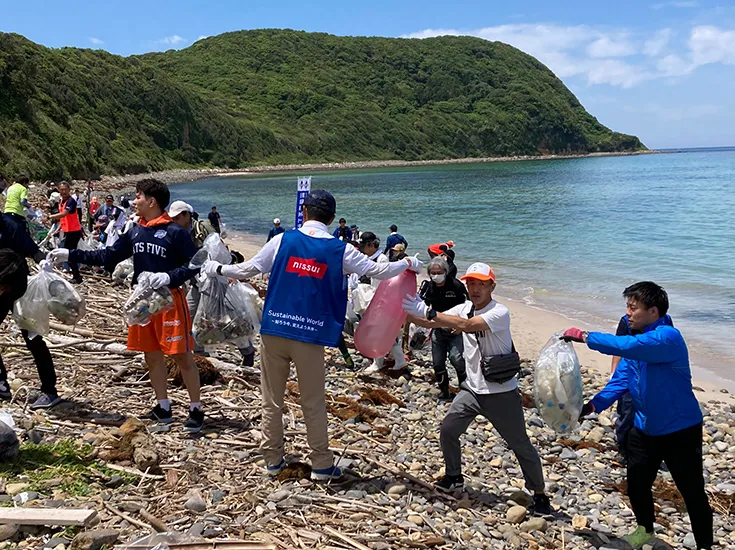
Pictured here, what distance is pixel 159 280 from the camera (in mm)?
4820

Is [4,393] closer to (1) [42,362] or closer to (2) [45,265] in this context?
(1) [42,362]

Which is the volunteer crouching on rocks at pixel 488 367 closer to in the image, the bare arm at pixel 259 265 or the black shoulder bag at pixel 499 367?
the black shoulder bag at pixel 499 367

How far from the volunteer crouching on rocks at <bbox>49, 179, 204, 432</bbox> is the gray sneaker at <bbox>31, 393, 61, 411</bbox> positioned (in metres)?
1.15

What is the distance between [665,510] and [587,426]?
211 cm

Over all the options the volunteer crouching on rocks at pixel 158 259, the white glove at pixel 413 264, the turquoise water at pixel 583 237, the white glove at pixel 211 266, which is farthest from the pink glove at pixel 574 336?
the turquoise water at pixel 583 237

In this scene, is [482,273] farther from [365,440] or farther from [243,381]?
[243,381]

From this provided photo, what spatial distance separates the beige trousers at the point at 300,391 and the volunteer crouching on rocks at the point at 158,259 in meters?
0.98

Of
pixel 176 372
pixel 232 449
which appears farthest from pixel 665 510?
pixel 176 372

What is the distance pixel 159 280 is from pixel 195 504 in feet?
5.75

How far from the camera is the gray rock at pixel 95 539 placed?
3328 mm

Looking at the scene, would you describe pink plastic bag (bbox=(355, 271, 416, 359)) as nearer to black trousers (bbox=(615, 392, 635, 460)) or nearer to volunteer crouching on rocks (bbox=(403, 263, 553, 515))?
volunteer crouching on rocks (bbox=(403, 263, 553, 515))

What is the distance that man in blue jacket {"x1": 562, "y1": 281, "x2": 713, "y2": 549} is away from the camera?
380 centimetres

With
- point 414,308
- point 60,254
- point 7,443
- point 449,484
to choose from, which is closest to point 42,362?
point 60,254

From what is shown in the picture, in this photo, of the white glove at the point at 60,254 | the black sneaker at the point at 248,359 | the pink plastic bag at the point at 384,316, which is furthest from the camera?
the black sneaker at the point at 248,359
